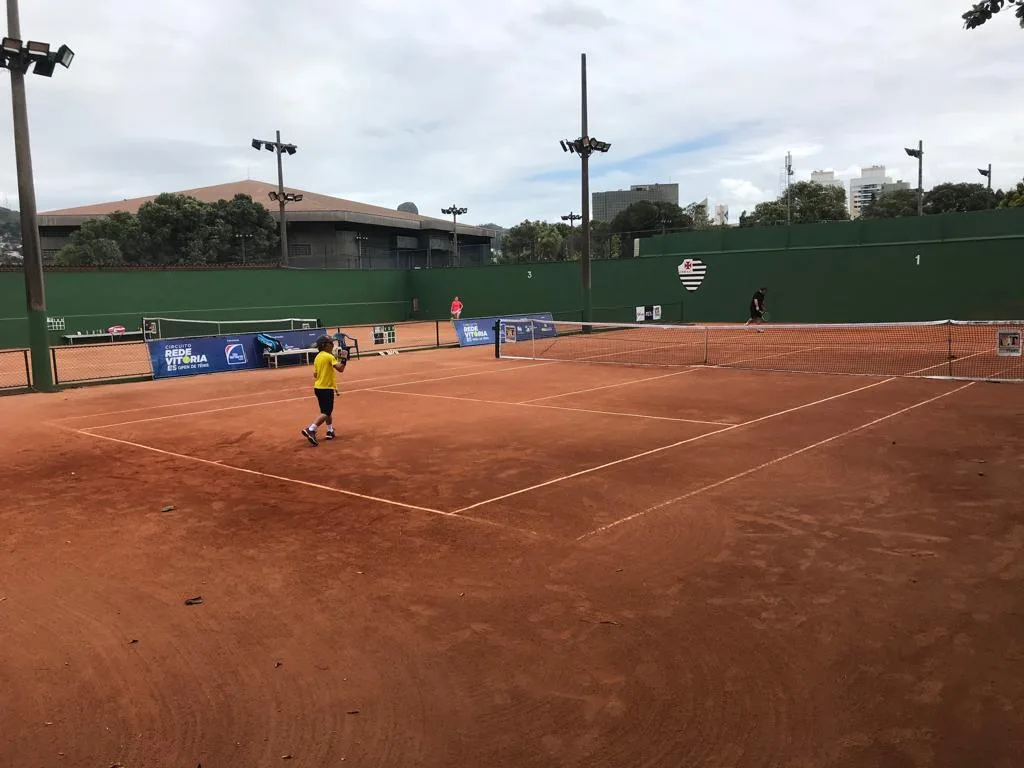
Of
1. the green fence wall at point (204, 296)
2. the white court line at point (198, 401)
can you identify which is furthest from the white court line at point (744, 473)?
the green fence wall at point (204, 296)

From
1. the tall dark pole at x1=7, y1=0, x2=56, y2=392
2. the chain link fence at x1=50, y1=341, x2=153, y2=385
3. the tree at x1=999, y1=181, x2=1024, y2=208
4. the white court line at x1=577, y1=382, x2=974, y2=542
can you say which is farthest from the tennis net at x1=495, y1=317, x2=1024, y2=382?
the tree at x1=999, y1=181, x2=1024, y2=208

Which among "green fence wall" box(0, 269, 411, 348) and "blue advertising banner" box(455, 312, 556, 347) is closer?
"blue advertising banner" box(455, 312, 556, 347)

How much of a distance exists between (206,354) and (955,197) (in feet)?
263

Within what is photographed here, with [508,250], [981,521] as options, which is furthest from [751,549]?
[508,250]

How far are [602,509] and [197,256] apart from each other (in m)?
63.3

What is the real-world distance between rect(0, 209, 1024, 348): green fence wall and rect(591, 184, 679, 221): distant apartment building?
109500 millimetres

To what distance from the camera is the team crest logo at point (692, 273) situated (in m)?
43.1

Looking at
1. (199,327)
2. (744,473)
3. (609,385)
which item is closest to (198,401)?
(609,385)

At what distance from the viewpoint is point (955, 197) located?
79.1 meters

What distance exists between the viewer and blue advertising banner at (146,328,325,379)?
2155 centimetres

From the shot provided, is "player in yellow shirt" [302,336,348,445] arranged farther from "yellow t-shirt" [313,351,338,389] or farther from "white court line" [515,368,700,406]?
"white court line" [515,368,700,406]

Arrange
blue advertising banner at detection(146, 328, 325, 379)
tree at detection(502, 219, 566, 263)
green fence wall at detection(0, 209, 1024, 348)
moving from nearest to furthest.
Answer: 1. blue advertising banner at detection(146, 328, 325, 379)
2. green fence wall at detection(0, 209, 1024, 348)
3. tree at detection(502, 219, 566, 263)

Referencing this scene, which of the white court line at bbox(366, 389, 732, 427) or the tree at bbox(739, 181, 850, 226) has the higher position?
the tree at bbox(739, 181, 850, 226)

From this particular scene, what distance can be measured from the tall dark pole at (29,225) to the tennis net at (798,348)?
12.7m
